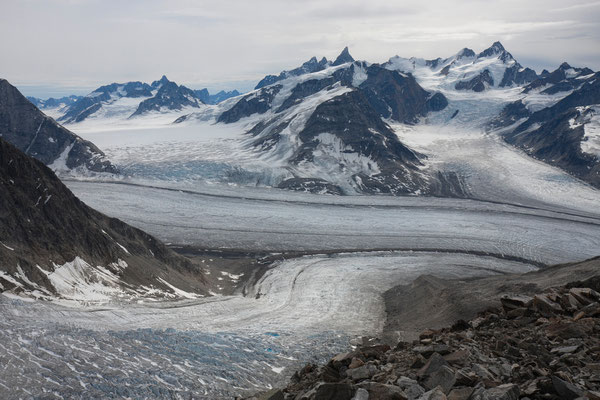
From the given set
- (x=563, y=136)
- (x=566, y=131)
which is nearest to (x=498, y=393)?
(x=563, y=136)

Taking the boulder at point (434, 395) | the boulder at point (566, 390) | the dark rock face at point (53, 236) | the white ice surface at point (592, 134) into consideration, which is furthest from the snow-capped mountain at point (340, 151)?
the boulder at point (566, 390)

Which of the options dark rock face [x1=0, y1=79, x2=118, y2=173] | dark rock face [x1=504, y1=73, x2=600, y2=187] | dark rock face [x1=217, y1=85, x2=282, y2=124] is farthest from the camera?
dark rock face [x1=217, y1=85, x2=282, y2=124]

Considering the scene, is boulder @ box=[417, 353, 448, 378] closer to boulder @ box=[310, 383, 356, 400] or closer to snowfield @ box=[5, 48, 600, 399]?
boulder @ box=[310, 383, 356, 400]

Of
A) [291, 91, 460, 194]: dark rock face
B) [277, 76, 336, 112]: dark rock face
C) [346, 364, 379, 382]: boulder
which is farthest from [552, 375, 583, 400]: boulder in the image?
[277, 76, 336, 112]: dark rock face

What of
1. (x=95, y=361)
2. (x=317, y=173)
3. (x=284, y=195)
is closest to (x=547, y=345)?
(x=95, y=361)

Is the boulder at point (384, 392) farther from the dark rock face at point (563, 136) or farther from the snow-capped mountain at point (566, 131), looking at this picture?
the dark rock face at point (563, 136)

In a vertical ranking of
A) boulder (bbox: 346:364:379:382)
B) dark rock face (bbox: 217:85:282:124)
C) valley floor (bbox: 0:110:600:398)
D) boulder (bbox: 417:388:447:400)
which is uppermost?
dark rock face (bbox: 217:85:282:124)

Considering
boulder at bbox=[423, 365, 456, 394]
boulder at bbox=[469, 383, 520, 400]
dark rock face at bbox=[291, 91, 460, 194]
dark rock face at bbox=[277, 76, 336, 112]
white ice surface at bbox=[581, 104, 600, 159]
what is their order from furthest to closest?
dark rock face at bbox=[277, 76, 336, 112] < white ice surface at bbox=[581, 104, 600, 159] < dark rock face at bbox=[291, 91, 460, 194] < boulder at bbox=[423, 365, 456, 394] < boulder at bbox=[469, 383, 520, 400]
